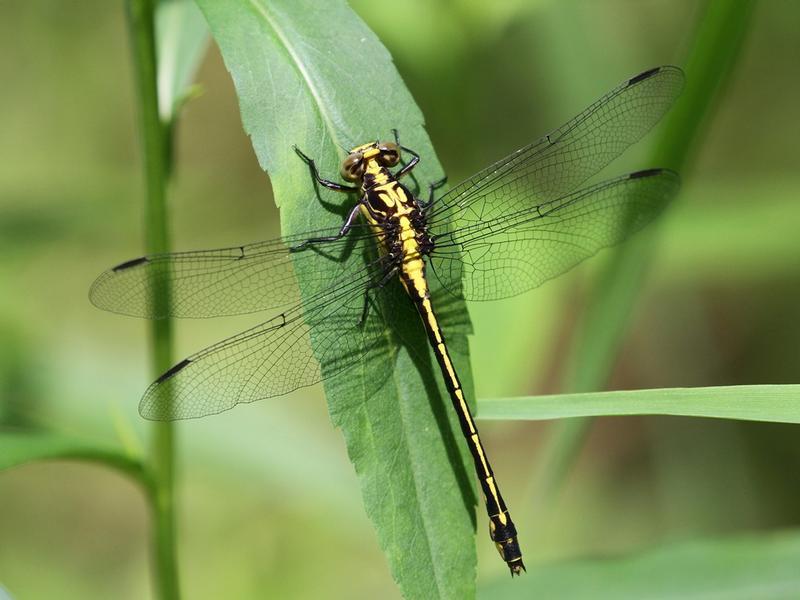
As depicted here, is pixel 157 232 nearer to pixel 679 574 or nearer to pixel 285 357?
pixel 285 357

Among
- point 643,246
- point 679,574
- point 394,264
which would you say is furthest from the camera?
point 643,246

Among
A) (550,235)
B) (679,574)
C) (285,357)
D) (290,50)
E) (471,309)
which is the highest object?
(290,50)

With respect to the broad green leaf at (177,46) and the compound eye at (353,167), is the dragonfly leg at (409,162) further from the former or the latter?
the broad green leaf at (177,46)

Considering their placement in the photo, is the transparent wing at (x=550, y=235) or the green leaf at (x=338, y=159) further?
the transparent wing at (x=550, y=235)

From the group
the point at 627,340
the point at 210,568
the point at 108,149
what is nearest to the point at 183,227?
the point at 108,149

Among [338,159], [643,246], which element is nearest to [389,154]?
[338,159]

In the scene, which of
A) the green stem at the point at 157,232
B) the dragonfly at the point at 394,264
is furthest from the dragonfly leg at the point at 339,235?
the green stem at the point at 157,232
